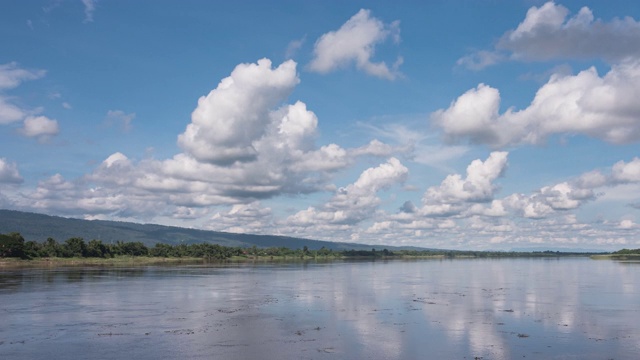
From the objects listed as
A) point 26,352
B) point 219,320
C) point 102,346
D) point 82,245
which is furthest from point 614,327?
point 82,245

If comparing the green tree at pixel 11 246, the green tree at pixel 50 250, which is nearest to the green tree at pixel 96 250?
the green tree at pixel 50 250

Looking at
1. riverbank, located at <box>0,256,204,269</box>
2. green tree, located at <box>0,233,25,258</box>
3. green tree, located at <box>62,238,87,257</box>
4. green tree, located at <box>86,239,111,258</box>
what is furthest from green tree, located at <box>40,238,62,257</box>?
green tree, located at <box>0,233,25,258</box>

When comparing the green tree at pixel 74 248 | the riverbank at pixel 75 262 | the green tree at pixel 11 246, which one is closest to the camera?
the riverbank at pixel 75 262

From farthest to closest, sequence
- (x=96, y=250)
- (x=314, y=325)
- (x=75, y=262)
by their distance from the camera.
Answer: (x=96, y=250) < (x=75, y=262) < (x=314, y=325)

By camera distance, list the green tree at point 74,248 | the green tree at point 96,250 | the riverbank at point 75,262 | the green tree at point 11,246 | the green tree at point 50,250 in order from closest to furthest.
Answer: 1. the riverbank at point 75,262
2. the green tree at point 11,246
3. the green tree at point 50,250
4. the green tree at point 74,248
5. the green tree at point 96,250

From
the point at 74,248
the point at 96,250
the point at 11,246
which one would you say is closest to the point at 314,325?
the point at 11,246

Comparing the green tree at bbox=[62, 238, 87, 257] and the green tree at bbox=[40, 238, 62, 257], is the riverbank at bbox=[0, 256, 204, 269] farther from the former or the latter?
the green tree at bbox=[62, 238, 87, 257]

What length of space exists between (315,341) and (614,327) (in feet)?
76.3

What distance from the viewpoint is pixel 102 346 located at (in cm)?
3406

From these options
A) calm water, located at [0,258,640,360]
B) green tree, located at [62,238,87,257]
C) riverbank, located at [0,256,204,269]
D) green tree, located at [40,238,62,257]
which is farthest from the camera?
green tree, located at [62,238,87,257]

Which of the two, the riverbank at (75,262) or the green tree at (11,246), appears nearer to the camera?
the riverbank at (75,262)

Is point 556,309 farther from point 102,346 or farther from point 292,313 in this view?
point 102,346

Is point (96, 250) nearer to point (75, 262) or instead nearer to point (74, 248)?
point (74, 248)

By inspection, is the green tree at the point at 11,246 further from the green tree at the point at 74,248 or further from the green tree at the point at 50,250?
the green tree at the point at 74,248
